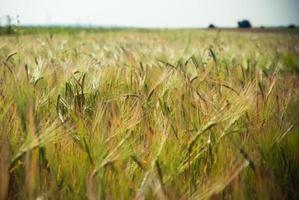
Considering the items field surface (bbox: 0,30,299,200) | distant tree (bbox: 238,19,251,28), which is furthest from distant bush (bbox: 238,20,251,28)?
field surface (bbox: 0,30,299,200)

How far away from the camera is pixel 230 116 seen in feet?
3.64

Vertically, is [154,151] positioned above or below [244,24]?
above

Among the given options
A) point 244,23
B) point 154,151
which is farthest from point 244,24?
point 154,151

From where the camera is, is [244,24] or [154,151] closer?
[154,151]

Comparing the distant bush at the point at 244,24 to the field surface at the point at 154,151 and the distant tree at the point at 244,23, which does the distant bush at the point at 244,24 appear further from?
the field surface at the point at 154,151

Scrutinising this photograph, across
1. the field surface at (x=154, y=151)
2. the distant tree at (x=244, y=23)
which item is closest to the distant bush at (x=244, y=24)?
the distant tree at (x=244, y=23)

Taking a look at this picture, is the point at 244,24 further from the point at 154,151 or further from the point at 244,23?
the point at 154,151

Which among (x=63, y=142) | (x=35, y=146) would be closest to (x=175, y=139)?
(x=63, y=142)

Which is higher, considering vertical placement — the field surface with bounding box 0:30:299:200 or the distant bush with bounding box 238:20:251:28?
the field surface with bounding box 0:30:299:200

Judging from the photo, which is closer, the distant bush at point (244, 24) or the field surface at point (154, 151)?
the field surface at point (154, 151)

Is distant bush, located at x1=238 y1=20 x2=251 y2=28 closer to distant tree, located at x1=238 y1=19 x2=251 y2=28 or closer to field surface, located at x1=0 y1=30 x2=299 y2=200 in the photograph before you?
distant tree, located at x1=238 y1=19 x2=251 y2=28

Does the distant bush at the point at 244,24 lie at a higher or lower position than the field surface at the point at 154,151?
lower

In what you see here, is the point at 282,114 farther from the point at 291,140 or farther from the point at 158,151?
the point at 158,151

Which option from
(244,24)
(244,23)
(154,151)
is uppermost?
(154,151)
